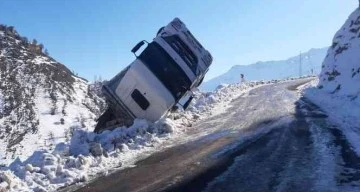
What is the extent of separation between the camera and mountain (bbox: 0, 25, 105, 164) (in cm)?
6450

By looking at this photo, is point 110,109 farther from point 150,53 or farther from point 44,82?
point 44,82

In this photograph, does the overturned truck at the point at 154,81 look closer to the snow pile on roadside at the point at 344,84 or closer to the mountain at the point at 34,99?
the snow pile on roadside at the point at 344,84

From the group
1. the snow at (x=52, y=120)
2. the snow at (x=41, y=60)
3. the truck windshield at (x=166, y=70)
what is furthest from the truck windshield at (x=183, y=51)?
the snow at (x=41, y=60)

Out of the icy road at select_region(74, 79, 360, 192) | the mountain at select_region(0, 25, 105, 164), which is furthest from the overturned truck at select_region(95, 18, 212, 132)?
the mountain at select_region(0, 25, 105, 164)

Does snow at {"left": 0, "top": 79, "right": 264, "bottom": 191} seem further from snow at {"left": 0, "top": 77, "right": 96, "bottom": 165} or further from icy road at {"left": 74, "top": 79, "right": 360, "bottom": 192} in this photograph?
snow at {"left": 0, "top": 77, "right": 96, "bottom": 165}

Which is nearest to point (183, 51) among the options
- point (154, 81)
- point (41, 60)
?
point (154, 81)

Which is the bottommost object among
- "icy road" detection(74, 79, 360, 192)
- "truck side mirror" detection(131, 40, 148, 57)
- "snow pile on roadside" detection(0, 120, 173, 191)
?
"icy road" detection(74, 79, 360, 192)

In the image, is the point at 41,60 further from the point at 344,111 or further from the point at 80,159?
the point at 80,159

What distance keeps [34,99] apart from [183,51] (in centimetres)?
6446

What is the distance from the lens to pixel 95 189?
7.93 m

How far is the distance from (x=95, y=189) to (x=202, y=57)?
9714mm

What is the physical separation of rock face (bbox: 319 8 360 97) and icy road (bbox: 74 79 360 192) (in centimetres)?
825

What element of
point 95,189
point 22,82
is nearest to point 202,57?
point 95,189

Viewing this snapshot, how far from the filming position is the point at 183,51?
52.4 ft
